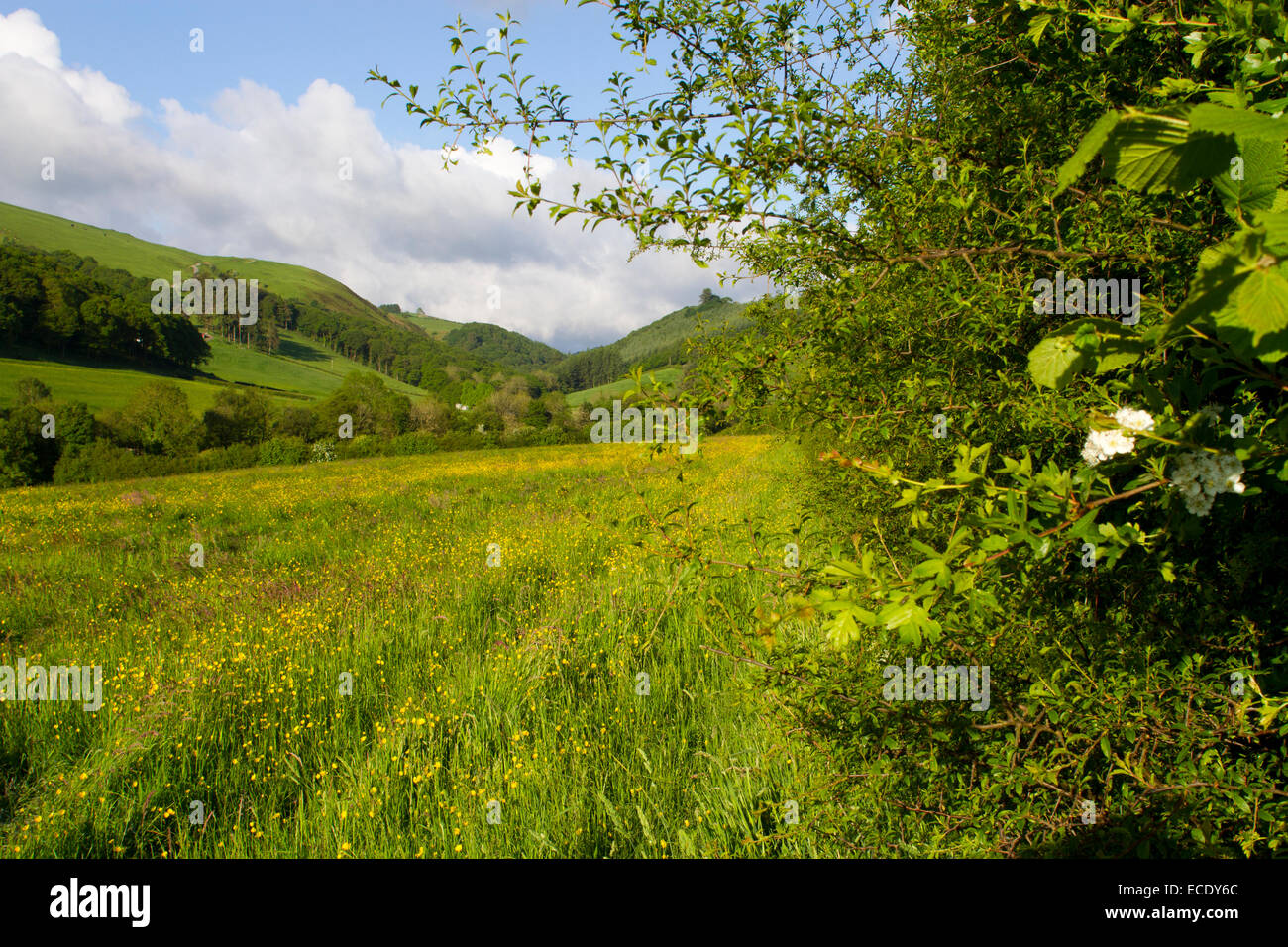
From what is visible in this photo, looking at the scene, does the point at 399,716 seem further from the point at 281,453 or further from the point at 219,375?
the point at 219,375

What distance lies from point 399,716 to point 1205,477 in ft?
15.6

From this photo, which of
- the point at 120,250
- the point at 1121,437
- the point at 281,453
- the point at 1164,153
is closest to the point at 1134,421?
the point at 1121,437

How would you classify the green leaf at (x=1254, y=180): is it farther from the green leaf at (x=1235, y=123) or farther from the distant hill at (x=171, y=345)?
the distant hill at (x=171, y=345)

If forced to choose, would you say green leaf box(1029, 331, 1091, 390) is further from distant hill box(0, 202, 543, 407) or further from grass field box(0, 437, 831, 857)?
distant hill box(0, 202, 543, 407)

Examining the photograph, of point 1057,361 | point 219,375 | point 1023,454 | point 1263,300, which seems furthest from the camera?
point 219,375

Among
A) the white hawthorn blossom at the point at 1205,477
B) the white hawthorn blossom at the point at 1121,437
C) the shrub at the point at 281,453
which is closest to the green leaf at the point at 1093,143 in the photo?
the white hawthorn blossom at the point at 1121,437

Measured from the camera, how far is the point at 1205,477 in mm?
1180

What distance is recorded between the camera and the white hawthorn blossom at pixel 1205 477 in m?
1.15

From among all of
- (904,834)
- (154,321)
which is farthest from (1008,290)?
(154,321)

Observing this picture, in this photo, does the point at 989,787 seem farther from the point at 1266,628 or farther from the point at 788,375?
the point at 788,375

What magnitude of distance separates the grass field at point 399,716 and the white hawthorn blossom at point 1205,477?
1355 mm

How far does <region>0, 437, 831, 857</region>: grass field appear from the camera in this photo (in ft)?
10.9

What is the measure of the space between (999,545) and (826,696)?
163 centimetres

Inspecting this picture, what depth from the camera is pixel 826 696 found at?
2738 mm
